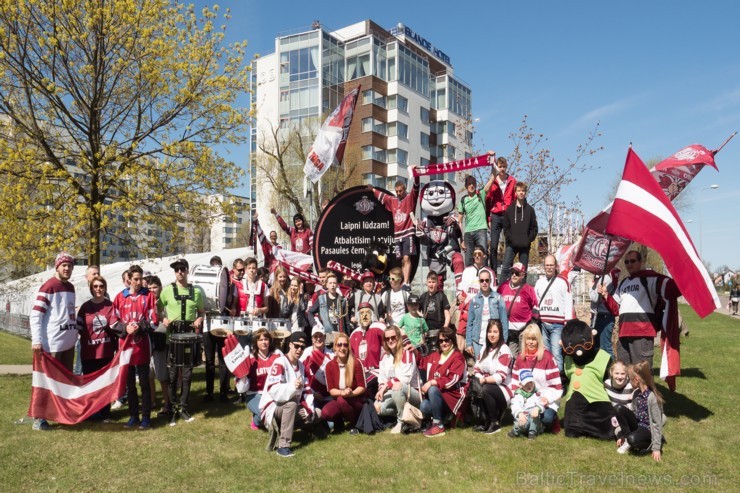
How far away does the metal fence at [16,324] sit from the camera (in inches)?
997

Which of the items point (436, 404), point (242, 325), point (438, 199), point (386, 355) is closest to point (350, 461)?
point (436, 404)

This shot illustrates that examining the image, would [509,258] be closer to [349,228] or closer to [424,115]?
[349,228]

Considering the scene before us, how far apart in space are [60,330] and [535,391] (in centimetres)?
619

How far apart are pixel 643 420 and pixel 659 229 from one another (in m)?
2.39

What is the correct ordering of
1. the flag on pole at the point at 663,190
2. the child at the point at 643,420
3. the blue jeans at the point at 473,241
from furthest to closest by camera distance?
1. the blue jeans at the point at 473,241
2. the flag on pole at the point at 663,190
3. the child at the point at 643,420

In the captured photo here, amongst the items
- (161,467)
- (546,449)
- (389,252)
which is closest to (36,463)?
(161,467)

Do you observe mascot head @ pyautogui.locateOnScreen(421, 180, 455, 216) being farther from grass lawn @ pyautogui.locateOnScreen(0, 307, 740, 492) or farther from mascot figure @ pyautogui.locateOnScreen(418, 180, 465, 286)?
grass lawn @ pyautogui.locateOnScreen(0, 307, 740, 492)

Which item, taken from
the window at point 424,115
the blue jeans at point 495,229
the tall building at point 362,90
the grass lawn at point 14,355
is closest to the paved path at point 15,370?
the grass lawn at point 14,355

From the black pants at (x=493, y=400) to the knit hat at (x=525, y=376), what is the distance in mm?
320

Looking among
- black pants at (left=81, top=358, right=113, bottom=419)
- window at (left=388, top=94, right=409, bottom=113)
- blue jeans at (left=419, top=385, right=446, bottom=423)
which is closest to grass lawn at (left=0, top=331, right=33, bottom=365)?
black pants at (left=81, top=358, right=113, bottom=419)

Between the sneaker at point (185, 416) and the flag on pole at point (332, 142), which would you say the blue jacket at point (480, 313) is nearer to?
the sneaker at point (185, 416)

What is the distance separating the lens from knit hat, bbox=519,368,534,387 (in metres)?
6.69

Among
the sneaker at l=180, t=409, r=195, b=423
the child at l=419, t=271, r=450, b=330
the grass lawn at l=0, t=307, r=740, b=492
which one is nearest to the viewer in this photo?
the grass lawn at l=0, t=307, r=740, b=492

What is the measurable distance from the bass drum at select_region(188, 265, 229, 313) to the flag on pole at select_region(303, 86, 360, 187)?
156 inches
